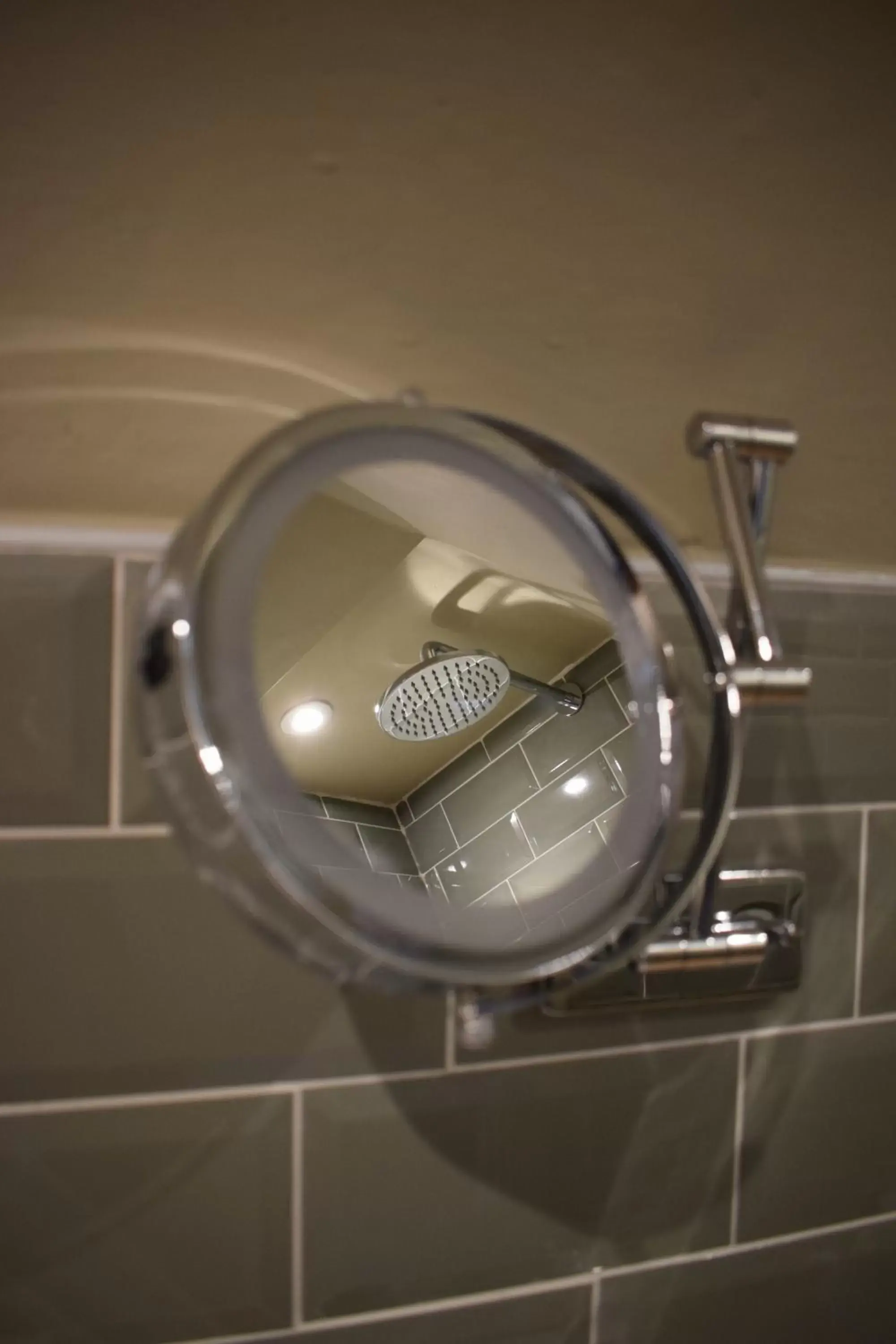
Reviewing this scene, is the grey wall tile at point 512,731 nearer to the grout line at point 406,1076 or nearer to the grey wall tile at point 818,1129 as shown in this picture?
the grout line at point 406,1076

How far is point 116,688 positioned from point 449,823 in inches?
9.7

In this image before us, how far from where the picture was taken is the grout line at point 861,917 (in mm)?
728

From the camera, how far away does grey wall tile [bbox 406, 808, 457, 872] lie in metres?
0.47

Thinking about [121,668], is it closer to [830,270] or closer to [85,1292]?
[85,1292]

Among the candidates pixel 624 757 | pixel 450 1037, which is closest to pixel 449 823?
pixel 624 757

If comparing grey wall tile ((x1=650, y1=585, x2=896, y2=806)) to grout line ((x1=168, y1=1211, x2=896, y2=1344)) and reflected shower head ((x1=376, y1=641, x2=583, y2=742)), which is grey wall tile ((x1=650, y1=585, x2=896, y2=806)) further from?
grout line ((x1=168, y1=1211, x2=896, y2=1344))

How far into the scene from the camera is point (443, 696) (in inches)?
19.3

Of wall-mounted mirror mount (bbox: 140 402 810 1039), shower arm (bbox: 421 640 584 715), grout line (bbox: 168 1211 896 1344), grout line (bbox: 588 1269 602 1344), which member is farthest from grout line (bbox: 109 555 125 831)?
grout line (bbox: 588 1269 602 1344)

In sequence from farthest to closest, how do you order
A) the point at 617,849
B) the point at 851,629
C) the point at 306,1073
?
the point at 851,629 < the point at 306,1073 < the point at 617,849

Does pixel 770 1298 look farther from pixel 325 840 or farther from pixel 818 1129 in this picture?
pixel 325 840

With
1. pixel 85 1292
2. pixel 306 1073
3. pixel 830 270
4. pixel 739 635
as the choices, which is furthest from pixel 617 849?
pixel 830 270

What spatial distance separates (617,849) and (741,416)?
32 centimetres

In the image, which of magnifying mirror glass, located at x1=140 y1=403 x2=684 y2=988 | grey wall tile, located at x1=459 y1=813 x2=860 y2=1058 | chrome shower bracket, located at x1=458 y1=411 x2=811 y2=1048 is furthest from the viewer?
grey wall tile, located at x1=459 y1=813 x2=860 y2=1058

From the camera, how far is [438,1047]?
0.62m
